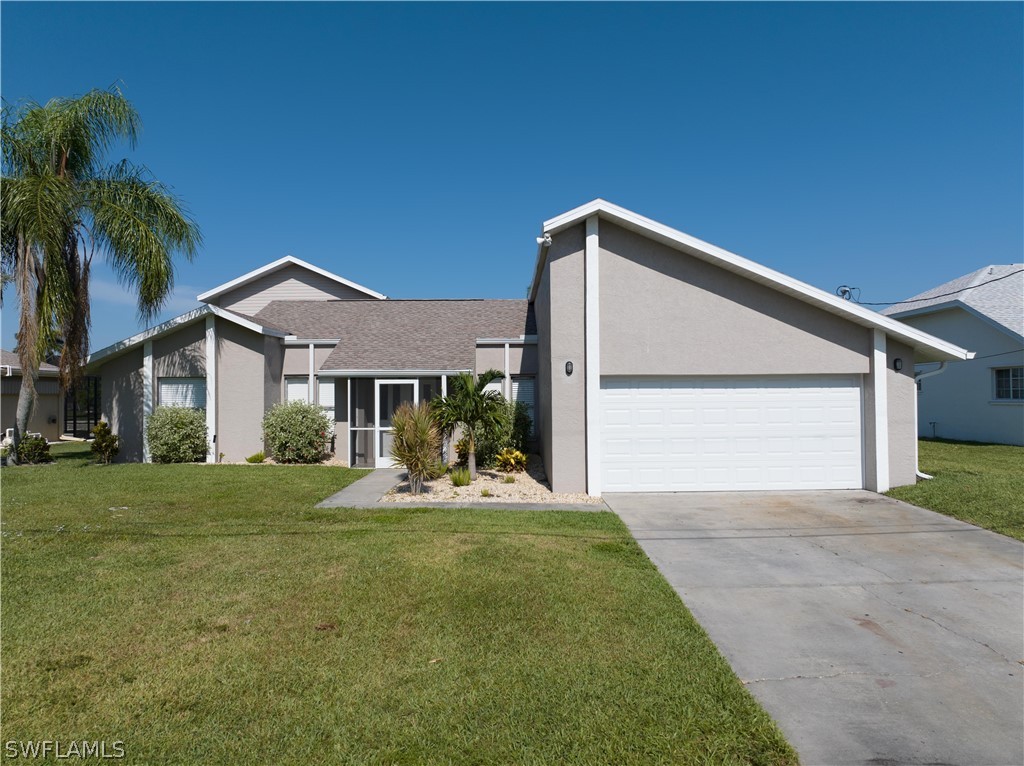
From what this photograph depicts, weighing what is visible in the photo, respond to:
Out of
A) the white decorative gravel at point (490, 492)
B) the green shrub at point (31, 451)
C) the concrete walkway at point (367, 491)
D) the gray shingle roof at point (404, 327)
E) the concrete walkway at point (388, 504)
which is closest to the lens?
the concrete walkway at point (388, 504)

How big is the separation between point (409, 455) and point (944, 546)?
8313mm

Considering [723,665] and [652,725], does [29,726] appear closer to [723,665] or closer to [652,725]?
[652,725]

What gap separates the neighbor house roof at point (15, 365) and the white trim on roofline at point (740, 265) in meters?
23.1

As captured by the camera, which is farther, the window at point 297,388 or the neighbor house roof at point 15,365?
the neighbor house roof at point 15,365

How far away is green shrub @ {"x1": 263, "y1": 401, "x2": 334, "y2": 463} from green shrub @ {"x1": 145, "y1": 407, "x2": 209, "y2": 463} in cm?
187

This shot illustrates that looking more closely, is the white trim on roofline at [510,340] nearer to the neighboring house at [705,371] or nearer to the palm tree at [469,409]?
the palm tree at [469,409]

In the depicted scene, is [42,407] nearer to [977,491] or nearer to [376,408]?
[376,408]

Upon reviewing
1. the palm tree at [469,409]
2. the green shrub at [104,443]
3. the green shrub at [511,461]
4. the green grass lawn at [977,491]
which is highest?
the palm tree at [469,409]

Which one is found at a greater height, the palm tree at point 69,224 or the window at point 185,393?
the palm tree at point 69,224

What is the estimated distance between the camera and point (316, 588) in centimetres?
528

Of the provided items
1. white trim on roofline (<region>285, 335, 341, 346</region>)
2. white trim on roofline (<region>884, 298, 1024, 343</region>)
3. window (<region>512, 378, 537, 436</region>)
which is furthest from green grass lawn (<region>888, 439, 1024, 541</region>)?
white trim on roofline (<region>285, 335, 341, 346</region>)

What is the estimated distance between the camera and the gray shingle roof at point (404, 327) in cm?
1466

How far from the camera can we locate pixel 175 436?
14.6m

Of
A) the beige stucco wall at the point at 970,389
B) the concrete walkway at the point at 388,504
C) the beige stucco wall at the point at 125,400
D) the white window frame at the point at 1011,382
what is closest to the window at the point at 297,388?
the beige stucco wall at the point at 125,400
